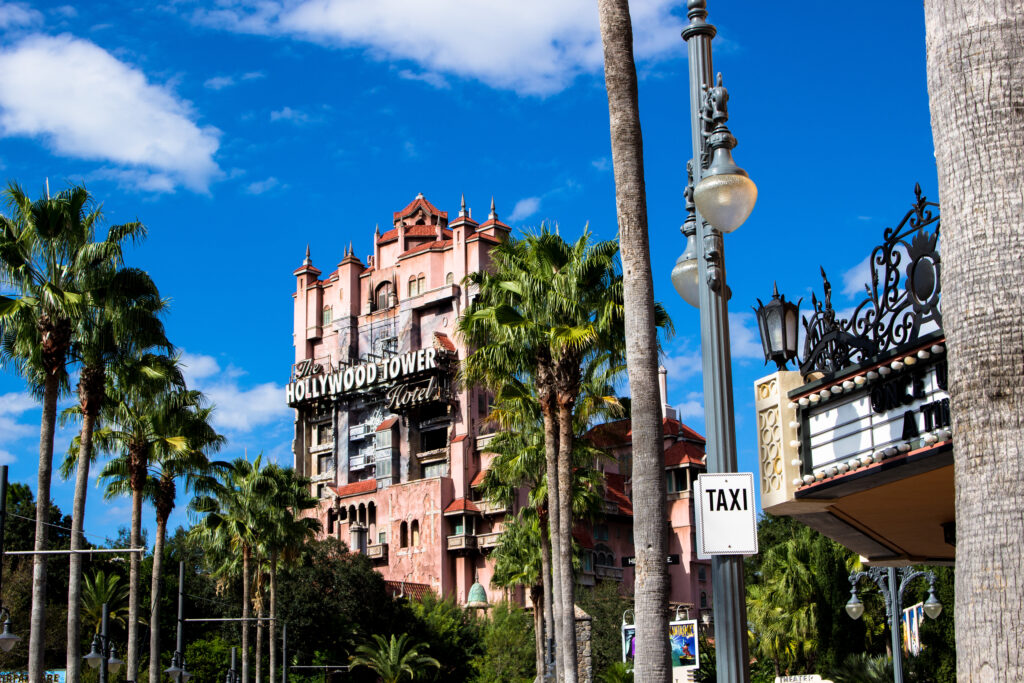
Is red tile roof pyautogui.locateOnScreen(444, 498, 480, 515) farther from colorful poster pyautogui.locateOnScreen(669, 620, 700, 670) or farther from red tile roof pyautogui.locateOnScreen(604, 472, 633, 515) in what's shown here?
colorful poster pyautogui.locateOnScreen(669, 620, 700, 670)

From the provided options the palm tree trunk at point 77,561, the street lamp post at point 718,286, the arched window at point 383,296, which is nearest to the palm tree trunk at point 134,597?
the palm tree trunk at point 77,561

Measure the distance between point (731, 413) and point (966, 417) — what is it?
2.84 m

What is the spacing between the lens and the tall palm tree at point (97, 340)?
30500 mm

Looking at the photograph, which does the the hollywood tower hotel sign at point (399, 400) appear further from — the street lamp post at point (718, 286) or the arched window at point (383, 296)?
the street lamp post at point (718, 286)

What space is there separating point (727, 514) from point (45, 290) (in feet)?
80.1

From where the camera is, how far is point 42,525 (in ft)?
89.5

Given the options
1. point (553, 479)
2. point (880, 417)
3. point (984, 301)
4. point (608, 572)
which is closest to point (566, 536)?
point (553, 479)

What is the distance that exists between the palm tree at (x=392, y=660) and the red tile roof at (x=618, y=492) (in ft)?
62.7

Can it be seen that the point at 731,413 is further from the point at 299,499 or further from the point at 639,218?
the point at 299,499

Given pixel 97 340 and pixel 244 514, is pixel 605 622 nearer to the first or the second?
pixel 244 514

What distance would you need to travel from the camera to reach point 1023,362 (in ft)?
19.5

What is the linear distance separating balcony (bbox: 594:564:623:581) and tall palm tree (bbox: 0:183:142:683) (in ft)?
179

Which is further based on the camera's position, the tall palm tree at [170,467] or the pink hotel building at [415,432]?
the pink hotel building at [415,432]

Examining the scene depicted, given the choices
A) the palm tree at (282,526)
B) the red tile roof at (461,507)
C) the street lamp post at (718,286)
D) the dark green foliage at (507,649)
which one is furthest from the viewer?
the red tile roof at (461,507)
